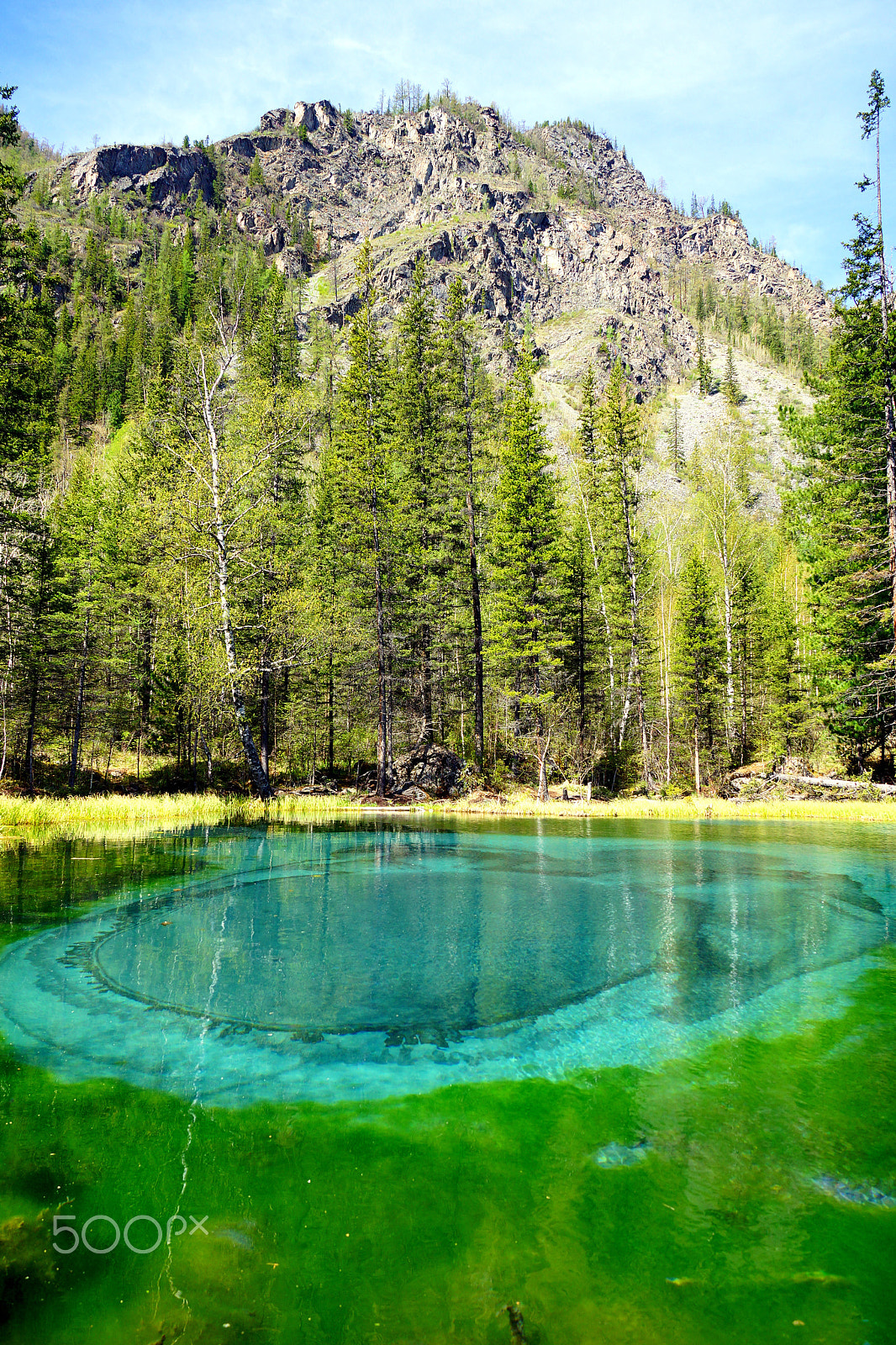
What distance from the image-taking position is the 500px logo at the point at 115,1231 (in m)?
2.54

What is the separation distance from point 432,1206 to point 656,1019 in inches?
114

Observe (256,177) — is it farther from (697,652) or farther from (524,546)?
(697,652)

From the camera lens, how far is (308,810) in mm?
21500

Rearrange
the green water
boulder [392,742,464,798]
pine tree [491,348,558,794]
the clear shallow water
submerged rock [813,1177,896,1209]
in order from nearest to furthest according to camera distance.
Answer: the green water < submerged rock [813,1177,896,1209] < the clear shallow water < boulder [392,742,464,798] < pine tree [491,348,558,794]

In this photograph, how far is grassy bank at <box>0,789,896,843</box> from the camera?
51.8ft

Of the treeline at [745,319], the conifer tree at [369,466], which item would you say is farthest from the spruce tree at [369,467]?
the treeline at [745,319]

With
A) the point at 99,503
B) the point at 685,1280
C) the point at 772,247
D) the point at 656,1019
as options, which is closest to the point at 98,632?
the point at 99,503

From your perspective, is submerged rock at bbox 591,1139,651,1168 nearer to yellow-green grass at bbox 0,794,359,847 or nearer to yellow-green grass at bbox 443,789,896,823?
yellow-green grass at bbox 0,794,359,847

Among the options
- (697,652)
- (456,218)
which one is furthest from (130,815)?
(456,218)

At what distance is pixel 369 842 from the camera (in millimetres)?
14586

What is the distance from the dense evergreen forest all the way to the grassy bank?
2.02 metres

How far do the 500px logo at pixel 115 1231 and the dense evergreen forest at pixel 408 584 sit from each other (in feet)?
58.1

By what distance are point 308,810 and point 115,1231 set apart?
63.2 ft

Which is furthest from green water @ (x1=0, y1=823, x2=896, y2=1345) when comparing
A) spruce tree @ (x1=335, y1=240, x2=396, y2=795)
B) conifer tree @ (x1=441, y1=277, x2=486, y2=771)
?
conifer tree @ (x1=441, y1=277, x2=486, y2=771)
